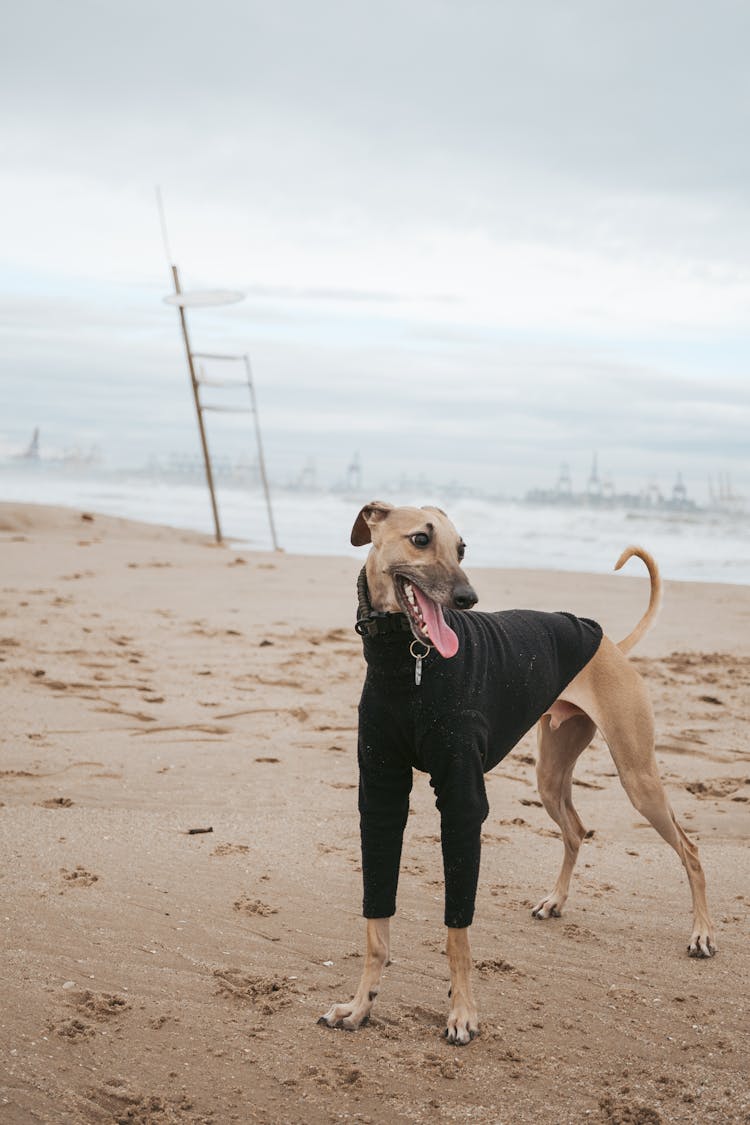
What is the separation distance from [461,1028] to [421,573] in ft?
3.99

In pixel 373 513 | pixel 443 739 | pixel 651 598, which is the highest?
pixel 373 513

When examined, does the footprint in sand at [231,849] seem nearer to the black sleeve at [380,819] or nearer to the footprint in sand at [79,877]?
the footprint in sand at [79,877]

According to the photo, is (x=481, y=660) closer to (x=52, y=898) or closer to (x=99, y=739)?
(x=52, y=898)

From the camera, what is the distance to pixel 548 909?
141 inches

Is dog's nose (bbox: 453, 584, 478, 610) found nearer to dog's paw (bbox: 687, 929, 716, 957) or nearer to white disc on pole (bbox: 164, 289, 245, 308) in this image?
dog's paw (bbox: 687, 929, 716, 957)

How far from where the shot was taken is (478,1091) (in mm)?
2557

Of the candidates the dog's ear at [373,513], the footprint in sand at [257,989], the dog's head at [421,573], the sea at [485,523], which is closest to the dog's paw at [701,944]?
the footprint in sand at [257,989]

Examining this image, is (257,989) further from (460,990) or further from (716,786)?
(716,786)

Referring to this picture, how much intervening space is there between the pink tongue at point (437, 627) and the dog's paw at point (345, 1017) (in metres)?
0.99

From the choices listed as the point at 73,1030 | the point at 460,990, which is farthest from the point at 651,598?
the point at 73,1030

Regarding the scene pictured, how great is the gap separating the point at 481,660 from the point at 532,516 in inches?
836

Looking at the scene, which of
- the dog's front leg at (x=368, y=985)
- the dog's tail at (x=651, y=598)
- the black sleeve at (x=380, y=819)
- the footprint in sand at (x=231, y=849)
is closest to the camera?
the dog's front leg at (x=368, y=985)

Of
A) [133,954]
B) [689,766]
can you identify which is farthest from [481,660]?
[689,766]

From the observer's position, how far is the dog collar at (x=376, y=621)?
9.35 ft
